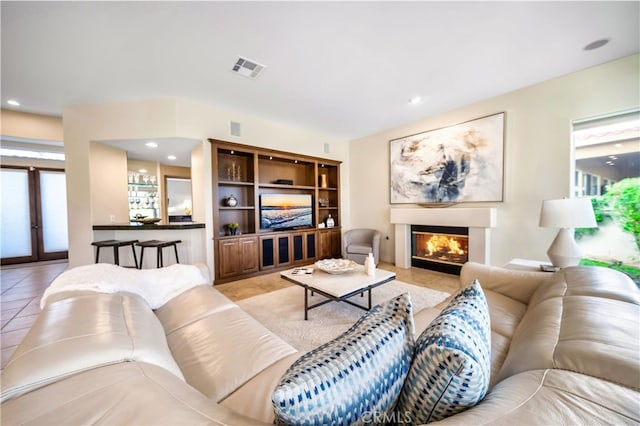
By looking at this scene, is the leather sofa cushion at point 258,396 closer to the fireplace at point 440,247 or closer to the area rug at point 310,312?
the area rug at point 310,312

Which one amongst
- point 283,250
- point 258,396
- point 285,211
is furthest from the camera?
point 285,211

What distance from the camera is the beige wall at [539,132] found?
2.66m

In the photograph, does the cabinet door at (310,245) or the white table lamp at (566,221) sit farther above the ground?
the white table lamp at (566,221)

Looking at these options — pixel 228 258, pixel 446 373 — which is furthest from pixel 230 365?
pixel 228 258

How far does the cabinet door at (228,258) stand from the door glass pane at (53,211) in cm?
461

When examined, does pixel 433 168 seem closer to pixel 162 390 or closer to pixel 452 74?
pixel 452 74

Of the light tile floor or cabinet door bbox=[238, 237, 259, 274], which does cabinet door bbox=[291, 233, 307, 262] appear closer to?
the light tile floor

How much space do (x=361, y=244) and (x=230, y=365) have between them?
3959 millimetres

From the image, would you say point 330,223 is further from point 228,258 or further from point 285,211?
point 228,258

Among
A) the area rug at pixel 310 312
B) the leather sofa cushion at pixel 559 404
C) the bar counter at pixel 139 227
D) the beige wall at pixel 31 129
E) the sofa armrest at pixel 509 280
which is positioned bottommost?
the area rug at pixel 310 312

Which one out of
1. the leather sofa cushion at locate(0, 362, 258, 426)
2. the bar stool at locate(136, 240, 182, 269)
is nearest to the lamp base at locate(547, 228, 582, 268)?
the leather sofa cushion at locate(0, 362, 258, 426)

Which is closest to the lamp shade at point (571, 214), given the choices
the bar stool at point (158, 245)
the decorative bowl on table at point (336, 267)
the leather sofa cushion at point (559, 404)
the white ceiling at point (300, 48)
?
the white ceiling at point (300, 48)

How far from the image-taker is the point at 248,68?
8.77 feet

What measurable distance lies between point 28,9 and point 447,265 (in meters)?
5.86
